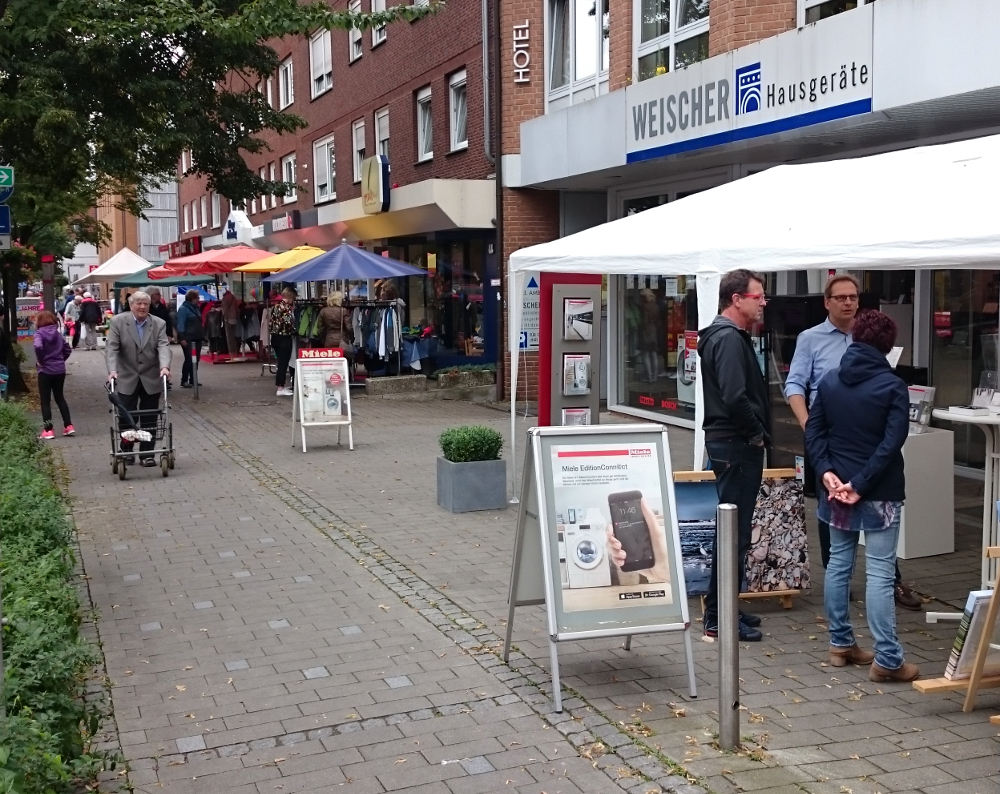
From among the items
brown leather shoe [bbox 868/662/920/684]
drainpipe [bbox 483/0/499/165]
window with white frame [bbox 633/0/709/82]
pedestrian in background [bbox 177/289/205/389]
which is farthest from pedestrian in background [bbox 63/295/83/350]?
brown leather shoe [bbox 868/662/920/684]

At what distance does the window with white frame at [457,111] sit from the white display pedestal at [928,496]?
13557 mm

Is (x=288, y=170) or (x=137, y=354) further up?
(x=288, y=170)

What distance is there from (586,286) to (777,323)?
1.60 meters

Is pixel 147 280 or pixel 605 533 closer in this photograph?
pixel 605 533

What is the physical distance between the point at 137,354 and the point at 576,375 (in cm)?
455

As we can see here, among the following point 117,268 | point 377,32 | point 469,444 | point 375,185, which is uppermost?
point 377,32

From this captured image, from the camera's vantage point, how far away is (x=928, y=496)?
7.75 metres

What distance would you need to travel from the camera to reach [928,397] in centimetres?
773

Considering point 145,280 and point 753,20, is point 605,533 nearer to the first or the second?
point 753,20

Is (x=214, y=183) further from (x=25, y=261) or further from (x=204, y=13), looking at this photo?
(x=204, y=13)

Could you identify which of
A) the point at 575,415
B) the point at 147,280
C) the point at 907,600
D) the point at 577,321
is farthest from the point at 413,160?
the point at 907,600

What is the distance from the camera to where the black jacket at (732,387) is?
566 cm

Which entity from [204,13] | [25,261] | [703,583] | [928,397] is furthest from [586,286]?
[25,261]

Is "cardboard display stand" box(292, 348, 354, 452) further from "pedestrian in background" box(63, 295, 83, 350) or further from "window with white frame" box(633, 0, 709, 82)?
"pedestrian in background" box(63, 295, 83, 350)
